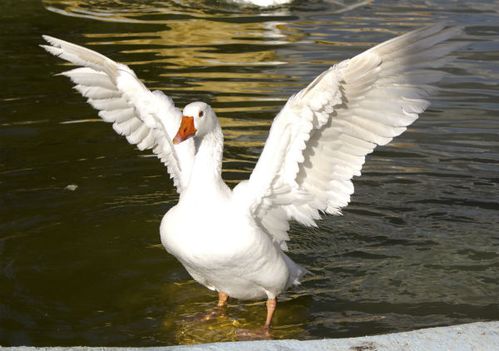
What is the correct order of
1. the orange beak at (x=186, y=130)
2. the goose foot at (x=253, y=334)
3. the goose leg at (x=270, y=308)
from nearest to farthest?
the orange beak at (x=186, y=130)
the goose foot at (x=253, y=334)
the goose leg at (x=270, y=308)

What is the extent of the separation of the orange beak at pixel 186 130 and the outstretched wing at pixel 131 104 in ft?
1.92

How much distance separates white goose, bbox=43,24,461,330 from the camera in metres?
5.94

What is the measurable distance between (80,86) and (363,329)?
267cm

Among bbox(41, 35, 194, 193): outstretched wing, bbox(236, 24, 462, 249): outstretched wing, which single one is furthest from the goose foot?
bbox(41, 35, 194, 193): outstretched wing

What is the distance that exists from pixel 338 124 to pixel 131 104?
1.55 metres

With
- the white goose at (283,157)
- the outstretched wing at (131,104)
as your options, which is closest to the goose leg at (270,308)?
the white goose at (283,157)

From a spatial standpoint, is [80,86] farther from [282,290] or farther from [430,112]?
[430,112]

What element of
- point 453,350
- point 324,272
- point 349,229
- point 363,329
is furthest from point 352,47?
point 453,350

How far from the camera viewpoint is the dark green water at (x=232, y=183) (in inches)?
261

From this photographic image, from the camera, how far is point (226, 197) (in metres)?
6.16

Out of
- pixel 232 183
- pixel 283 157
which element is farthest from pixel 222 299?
pixel 232 183

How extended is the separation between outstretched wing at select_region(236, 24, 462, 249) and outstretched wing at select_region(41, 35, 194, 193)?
2.32 ft

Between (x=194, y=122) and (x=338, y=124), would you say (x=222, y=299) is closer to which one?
(x=194, y=122)

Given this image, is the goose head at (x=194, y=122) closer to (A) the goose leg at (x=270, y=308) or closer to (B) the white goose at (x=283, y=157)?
Answer: (B) the white goose at (x=283, y=157)
